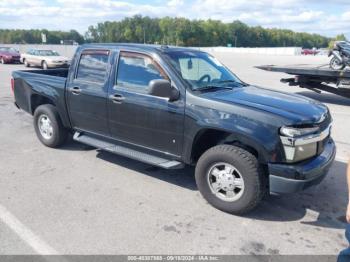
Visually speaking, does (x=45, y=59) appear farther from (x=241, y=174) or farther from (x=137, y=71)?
(x=241, y=174)

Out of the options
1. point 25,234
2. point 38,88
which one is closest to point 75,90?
point 38,88

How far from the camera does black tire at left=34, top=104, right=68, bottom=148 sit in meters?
5.88

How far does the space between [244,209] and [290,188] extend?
1.89 feet

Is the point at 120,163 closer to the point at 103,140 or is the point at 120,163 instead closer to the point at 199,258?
the point at 103,140

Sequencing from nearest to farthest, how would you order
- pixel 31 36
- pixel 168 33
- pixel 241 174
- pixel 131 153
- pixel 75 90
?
pixel 241 174
pixel 131 153
pixel 75 90
pixel 31 36
pixel 168 33

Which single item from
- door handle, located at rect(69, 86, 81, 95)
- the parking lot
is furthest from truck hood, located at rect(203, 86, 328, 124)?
door handle, located at rect(69, 86, 81, 95)

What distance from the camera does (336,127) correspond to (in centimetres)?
799

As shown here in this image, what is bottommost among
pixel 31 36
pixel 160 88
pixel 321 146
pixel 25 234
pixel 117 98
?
pixel 25 234

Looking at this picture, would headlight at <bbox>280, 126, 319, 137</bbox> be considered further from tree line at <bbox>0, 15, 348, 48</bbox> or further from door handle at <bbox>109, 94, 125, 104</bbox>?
tree line at <bbox>0, 15, 348, 48</bbox>

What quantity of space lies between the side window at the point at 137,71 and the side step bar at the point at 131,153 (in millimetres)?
856

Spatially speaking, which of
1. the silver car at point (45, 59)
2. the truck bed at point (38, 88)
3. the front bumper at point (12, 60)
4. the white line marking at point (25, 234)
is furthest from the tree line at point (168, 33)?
the white line marking at point (25, 234)

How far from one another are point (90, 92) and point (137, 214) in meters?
2.08

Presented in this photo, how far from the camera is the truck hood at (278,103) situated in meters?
3.74

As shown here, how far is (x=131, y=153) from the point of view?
4781 millimetres
